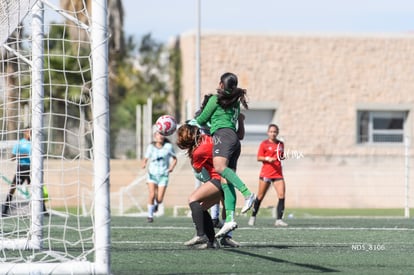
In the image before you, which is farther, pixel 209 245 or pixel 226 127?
pixel 209 245

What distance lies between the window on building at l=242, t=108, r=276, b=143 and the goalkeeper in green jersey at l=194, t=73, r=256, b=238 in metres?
25.9

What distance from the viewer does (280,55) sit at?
39.8 m

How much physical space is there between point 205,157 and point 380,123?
29.1 m

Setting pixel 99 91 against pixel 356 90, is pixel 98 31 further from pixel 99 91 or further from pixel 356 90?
pixel 356 90

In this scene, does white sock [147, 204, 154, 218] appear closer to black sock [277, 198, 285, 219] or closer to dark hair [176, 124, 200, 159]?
black sock [277, 198, 285, 219]

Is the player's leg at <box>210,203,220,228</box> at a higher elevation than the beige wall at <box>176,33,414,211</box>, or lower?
lower

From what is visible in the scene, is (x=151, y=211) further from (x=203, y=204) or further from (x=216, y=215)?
(x=203, y=204)

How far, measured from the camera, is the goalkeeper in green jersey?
1165 cm

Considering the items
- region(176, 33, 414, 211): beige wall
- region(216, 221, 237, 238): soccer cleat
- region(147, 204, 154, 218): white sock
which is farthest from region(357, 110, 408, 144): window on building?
region(216, 221, 237, 238): soccer cleat

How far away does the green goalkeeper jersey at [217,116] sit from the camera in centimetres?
1191

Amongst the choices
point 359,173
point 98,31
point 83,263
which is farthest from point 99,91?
point 359,173

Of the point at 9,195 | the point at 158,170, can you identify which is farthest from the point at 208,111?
the point at 158,170

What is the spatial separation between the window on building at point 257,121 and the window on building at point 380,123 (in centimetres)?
348

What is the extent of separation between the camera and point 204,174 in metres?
12.2
